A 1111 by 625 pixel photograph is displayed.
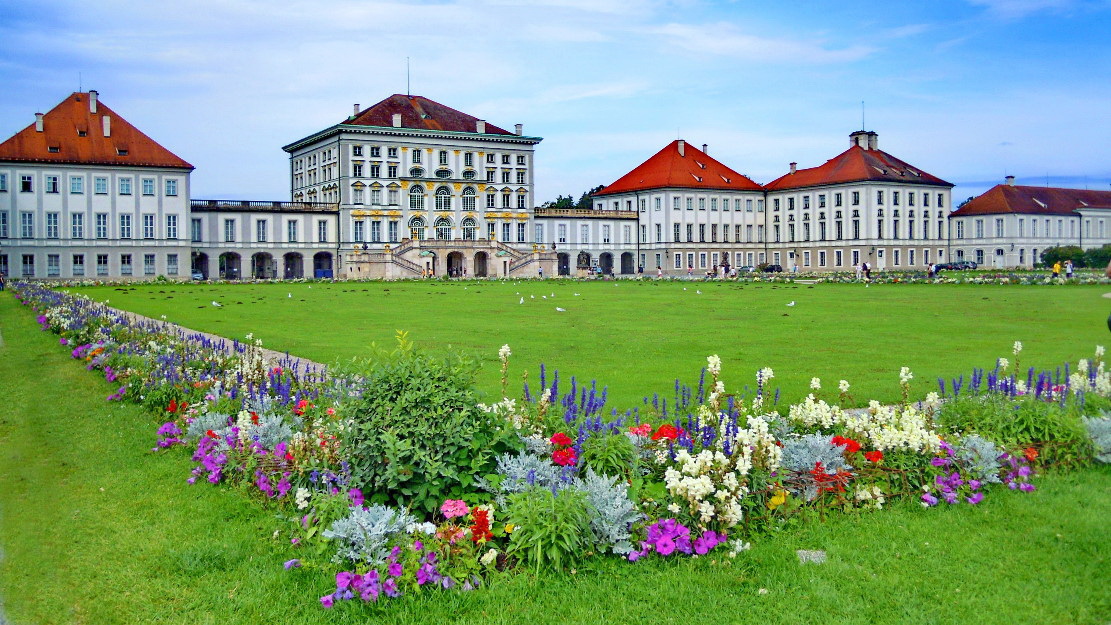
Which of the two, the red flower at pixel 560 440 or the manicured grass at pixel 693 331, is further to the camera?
the manicured grass at pixel 693 331

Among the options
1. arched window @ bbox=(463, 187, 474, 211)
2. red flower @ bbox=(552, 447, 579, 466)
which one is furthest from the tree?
red flower @ bbox=(552, 447, 579, 466)

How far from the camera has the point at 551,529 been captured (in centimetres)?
558

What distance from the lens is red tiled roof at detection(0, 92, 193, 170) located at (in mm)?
64688

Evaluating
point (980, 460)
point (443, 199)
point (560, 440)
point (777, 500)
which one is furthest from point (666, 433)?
point (443, 199)

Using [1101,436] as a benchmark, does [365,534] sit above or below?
below

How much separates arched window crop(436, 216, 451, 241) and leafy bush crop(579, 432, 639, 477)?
2994 inches

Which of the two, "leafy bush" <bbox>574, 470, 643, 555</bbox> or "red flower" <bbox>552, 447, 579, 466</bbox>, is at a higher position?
"red flower" <bbox>552, 447, 579, 466</bbox>

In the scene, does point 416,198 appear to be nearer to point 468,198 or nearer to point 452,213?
point 452,213

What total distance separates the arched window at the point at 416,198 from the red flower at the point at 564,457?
250 ft

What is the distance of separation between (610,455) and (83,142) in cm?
7003

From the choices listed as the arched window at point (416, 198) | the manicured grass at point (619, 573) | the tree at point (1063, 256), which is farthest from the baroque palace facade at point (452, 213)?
the manicured grass at point (619, 573)

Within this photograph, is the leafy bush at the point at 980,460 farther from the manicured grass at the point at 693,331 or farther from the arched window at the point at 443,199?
the arched window at the point at 443,199

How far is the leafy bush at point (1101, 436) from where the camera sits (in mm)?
7684

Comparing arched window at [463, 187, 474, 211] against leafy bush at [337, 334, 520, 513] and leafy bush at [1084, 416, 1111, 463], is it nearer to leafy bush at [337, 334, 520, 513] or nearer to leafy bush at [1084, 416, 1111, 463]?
leafy bush at [1084, 416, 1111, 463]
